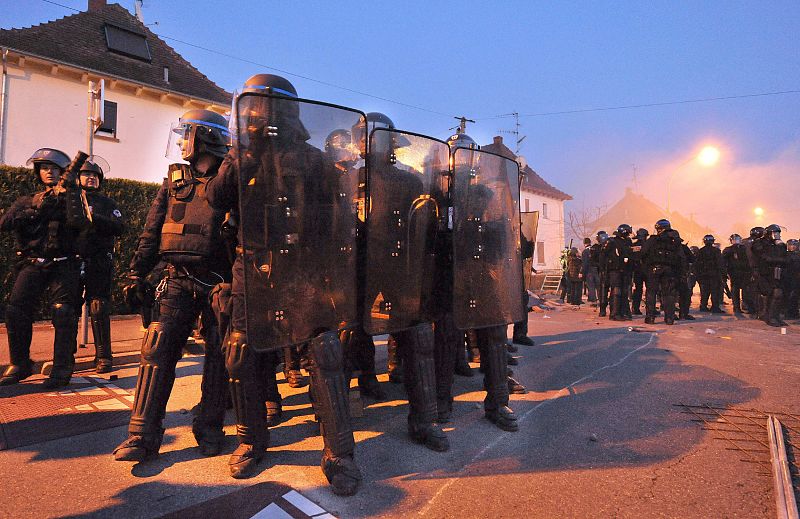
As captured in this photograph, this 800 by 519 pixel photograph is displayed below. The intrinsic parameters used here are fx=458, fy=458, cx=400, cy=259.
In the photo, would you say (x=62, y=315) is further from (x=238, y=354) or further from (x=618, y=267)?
(x=618, y=267)

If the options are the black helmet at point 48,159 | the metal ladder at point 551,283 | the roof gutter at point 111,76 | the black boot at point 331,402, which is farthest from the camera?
the metal ladder at point 551,283

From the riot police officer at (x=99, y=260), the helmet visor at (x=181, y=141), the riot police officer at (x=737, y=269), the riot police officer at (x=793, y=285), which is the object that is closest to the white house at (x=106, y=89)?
the riot police officer at (x=99, y=260)

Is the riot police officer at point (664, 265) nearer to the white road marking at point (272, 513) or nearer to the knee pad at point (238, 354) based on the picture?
the knee pad at point (238, 354)

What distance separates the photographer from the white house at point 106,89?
1452 cm

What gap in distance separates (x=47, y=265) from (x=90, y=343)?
2.29m

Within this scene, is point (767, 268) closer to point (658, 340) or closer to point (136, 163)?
point (658, 340)

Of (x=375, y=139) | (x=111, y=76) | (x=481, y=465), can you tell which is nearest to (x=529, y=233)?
(x=375, y=139)

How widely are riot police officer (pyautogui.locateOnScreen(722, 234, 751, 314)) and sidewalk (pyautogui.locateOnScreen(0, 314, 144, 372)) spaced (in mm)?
13864

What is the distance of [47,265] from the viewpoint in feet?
14.6

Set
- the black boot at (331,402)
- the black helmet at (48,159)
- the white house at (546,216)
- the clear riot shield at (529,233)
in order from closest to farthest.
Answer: the black boot at (331,402), the black helmet at (48,159), the clear riot shield at (529,233), the white house at (546,216)

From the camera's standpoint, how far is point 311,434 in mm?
3211

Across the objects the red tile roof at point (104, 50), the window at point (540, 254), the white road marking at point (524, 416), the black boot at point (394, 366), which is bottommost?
the white road marking at point (524, 416)

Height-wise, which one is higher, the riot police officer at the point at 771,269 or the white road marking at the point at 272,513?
the riot police officer at the point at 771,269

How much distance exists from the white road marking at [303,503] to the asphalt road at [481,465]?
1.8 inches
